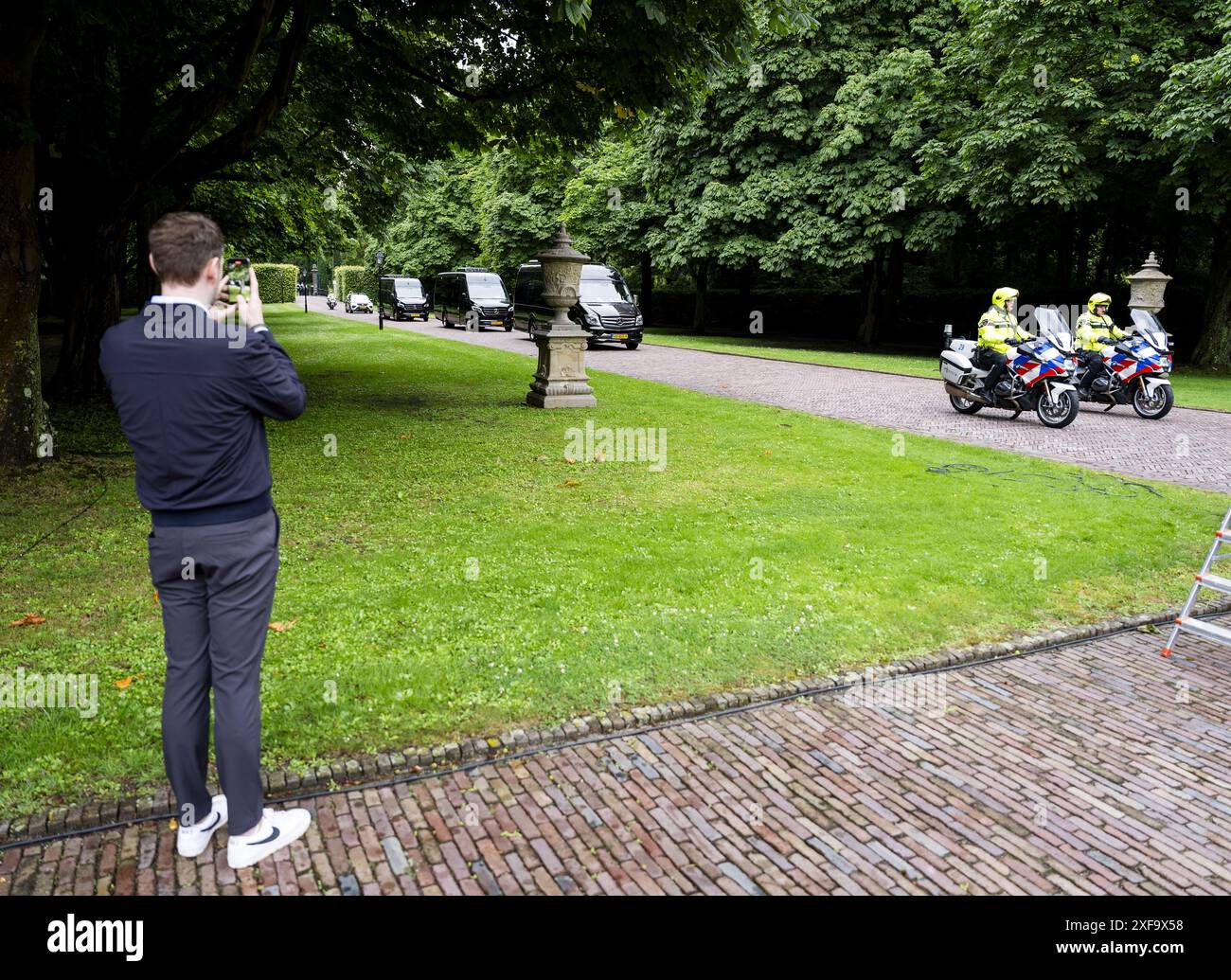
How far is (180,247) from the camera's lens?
2.75 m

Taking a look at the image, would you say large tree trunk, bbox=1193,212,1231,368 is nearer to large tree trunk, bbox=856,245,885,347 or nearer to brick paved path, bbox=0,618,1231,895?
large tree trunk, bbox=856,245,885,347

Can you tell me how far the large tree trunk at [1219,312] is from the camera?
22516 mm

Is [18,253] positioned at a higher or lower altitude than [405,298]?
lower

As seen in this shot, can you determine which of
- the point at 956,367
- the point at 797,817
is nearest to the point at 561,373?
the point at 956,367

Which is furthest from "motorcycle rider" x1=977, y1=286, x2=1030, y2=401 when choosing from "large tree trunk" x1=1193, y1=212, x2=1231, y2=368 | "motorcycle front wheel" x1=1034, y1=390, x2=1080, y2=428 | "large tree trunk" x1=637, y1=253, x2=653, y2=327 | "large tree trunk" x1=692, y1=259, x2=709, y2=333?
"large tree trunk" x1=637, y1=253, x2=653, y2=327

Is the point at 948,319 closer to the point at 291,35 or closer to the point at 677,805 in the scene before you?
the point at 291,35

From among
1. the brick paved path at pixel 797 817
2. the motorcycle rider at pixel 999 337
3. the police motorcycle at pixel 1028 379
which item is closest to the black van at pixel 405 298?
the police motorcycle at pixel 1028 379

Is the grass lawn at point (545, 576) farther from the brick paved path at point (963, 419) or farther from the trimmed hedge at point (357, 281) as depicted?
the trimmed hedge at point (357, 281)

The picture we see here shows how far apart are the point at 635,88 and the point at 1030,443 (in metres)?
6.89

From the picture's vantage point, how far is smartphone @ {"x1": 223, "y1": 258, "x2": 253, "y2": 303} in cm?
285

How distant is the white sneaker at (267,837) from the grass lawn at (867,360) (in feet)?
55.1

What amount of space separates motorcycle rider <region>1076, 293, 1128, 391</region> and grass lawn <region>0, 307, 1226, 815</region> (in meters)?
4.92

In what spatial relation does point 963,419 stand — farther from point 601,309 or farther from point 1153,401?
point 601,309

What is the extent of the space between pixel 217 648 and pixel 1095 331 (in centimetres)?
1510
